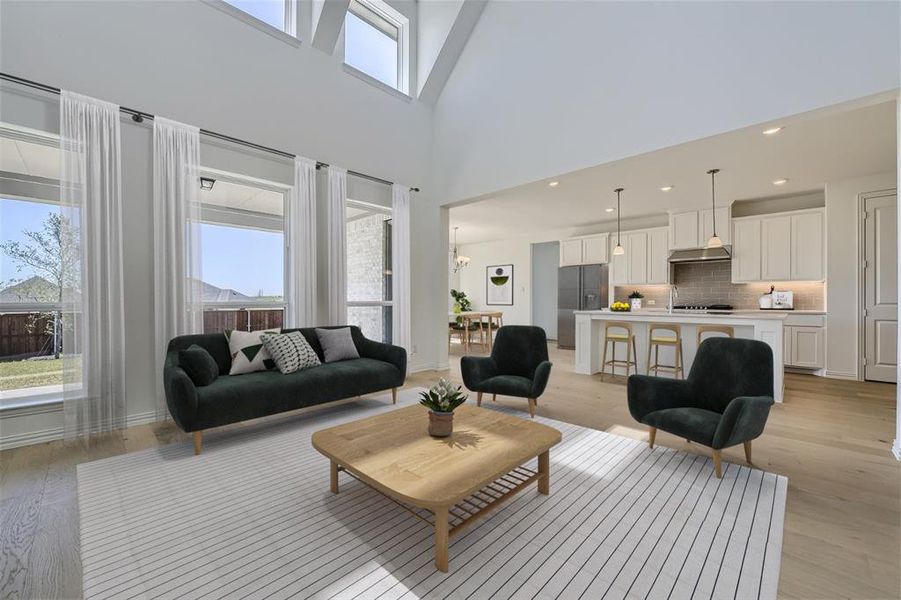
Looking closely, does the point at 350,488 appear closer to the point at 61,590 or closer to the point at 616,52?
the point at 61,590

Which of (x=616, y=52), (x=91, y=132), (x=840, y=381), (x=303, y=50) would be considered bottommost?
(x=840, y=381)

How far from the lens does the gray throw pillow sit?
3.96 metres

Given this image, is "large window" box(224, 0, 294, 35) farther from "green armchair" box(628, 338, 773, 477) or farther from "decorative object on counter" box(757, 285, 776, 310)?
"decorative object on counter" box(757, 285, 776, 310)

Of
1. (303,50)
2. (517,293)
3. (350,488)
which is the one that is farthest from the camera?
(517,293)

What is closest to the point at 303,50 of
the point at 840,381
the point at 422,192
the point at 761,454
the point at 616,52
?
the point at 422,192

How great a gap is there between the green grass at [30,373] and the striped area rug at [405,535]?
3.58 ft

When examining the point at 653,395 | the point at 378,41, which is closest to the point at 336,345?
the point at 653,395

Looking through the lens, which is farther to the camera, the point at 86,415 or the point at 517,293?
the point at 517,293

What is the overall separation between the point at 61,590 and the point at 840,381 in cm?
779

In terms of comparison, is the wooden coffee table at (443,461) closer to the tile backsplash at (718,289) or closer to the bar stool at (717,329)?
the bar stool at (717,329)

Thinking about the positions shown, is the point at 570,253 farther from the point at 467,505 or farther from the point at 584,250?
the point at 467,505

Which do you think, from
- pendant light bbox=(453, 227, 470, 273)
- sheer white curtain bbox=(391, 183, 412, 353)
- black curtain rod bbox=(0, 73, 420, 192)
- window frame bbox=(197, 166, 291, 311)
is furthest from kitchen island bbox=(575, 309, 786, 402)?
pendant light bbox=(453, 227, 470, 273)

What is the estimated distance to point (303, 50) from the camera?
4406 millimetres

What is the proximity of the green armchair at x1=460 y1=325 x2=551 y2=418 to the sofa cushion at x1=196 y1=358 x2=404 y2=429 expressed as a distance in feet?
2.67
